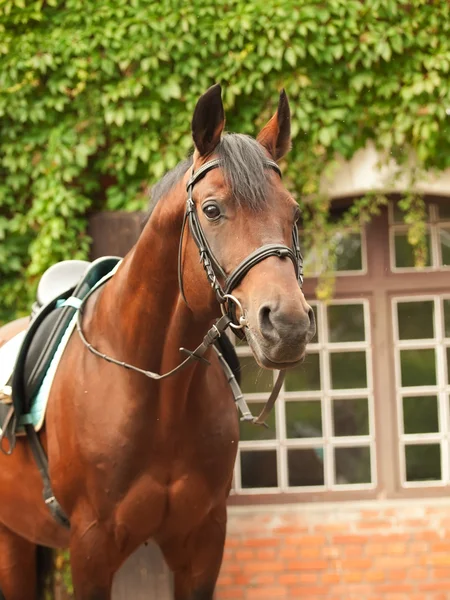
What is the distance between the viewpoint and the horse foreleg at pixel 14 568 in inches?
152

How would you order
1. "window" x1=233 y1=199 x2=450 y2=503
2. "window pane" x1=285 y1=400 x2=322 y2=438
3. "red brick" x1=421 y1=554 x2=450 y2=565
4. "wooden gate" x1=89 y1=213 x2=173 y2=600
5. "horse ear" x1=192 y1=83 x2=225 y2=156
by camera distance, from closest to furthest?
"horse ear" x1=192 y1=83 x2=225 y2=156, "wooden gate" x1=89 y1=213 x2=173 y2=600, "red brick" x1=421 y1=554 x2=450 y2=565, "window" x1=233 y1=199 x2=450 y2=503, "window pane" x1=285 y1=400 x2=322 y2=438

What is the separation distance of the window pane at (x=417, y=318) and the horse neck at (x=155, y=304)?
2705mm

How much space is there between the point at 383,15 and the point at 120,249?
2.02m

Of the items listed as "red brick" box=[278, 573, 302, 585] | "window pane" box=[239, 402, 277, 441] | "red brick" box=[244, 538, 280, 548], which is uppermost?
"window pane" box=[239, 402, 277, 441]

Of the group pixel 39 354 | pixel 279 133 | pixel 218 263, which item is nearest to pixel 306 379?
pixel 39 354

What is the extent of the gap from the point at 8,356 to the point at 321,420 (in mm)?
2225

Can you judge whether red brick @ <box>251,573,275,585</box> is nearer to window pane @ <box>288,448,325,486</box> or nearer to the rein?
window pane @ <box>288,448,325,486</box>

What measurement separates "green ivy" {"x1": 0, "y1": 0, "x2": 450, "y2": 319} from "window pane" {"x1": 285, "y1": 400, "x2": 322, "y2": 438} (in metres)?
1.18

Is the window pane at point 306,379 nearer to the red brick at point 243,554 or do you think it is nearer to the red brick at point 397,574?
the red brick at point 243,554

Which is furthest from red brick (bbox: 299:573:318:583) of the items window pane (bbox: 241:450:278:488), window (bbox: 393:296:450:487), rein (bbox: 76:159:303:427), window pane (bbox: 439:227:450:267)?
rein (bbox: 76:159:303:427)

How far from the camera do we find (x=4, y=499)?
11.5 feet

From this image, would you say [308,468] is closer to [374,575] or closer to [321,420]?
[321,420]

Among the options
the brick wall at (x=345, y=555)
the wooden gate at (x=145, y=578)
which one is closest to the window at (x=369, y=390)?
the brick wall at (x=345, y=555)

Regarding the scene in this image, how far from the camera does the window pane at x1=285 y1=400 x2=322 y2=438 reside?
5.17 meters
